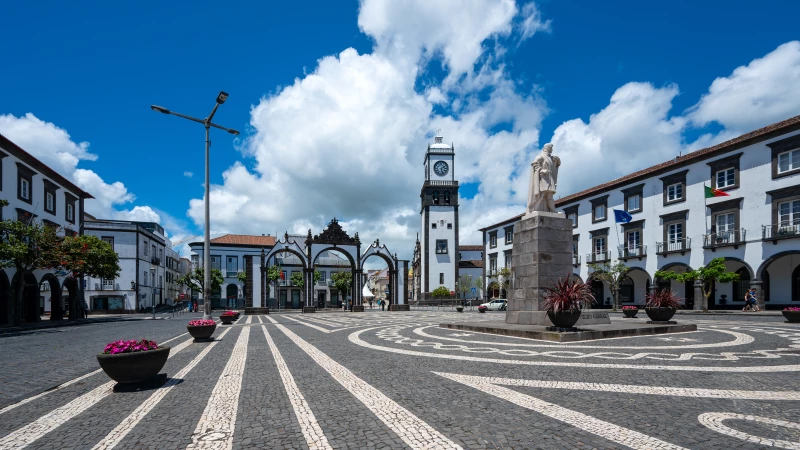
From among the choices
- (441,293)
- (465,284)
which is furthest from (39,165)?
(465,284)

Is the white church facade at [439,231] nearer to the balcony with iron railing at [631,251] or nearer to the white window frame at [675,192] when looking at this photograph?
the balcony with iron railing at [631,251]

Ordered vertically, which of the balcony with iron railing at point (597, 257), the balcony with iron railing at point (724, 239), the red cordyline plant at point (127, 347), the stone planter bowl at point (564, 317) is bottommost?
the stone planter bowl at point (564, 317)

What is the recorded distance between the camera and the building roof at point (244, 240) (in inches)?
2911

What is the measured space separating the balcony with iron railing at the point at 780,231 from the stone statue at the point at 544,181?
2031cm

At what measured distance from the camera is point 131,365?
7355mm

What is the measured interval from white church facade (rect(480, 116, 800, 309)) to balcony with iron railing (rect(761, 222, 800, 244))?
5 centimetres

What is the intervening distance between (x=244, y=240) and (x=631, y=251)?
5958 cm

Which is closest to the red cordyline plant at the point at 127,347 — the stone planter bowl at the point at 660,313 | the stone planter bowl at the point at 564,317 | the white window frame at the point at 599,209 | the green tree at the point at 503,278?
the stone planter bowl at the point at 564,317

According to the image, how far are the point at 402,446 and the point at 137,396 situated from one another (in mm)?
4805

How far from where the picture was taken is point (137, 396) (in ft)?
23.1

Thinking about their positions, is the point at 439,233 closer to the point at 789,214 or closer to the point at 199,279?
the point at 199,279

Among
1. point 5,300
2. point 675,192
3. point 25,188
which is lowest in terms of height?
point 5,300

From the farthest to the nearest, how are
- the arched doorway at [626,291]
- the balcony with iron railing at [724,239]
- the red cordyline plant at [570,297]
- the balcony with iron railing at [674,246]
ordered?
1. the arched doorway at [626,291]
2. the balcony with iron railing at [674,246]
3. the balcony with iron railing at [724,239]
4. the red cordyline plant at [570,297]

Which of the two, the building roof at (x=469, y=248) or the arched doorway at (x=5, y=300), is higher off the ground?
the building roof at (x=469, y=248)
